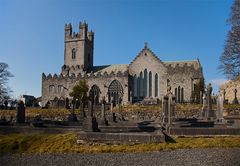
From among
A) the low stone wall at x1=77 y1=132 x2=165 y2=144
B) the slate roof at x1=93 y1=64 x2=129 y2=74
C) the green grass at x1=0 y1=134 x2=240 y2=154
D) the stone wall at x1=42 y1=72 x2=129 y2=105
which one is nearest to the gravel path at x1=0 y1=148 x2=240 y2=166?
the green grass at x1=0 y1=134 x2=240 y2=154

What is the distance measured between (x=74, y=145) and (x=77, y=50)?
222 ft

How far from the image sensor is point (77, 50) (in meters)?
81.8

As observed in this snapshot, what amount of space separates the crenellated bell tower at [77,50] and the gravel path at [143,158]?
66050 millimetres

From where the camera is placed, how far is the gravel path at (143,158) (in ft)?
39.0

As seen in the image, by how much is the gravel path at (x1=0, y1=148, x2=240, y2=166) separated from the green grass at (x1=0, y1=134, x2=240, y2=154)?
0.74 meters

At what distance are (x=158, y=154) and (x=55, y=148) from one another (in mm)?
5324

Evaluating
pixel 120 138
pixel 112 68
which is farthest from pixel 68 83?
pixel 120 138

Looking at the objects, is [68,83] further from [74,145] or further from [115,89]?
[74,145]

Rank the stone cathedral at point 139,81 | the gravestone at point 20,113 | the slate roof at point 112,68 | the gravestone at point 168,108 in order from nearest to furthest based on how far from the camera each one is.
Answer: the gravestone at point 168,108 → the gravestone at point 20,113 → the stone cathedral at point 139,81 → the slate roof at point 112,68

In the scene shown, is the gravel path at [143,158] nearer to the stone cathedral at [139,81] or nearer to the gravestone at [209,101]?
the gravestone at [209,101]

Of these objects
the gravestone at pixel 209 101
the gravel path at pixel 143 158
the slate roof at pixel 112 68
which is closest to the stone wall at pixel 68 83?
the slate roof at pixel 112 68

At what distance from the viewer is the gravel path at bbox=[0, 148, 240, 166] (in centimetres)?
1188

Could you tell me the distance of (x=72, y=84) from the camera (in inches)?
2766

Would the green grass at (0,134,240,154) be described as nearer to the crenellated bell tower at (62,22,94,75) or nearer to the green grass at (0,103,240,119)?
the green grass at (0,103,240,119)
